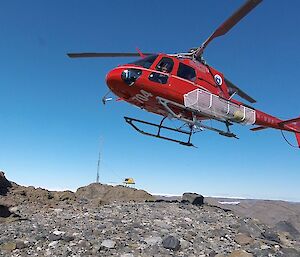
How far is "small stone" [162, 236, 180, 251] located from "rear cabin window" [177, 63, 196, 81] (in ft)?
24.0

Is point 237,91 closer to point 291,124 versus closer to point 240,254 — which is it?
point 291,124

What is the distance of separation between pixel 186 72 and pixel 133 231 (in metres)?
7.58

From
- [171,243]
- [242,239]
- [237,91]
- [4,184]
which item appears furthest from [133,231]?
[4,184]

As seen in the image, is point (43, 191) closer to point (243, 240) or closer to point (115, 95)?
point (115, 95)

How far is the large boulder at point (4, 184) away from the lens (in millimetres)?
19028

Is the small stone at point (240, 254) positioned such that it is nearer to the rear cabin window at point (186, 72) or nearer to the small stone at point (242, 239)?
the small stone at point (242, 239)

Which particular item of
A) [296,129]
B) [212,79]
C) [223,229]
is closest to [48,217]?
[223,229]

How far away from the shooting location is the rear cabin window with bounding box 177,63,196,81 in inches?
614

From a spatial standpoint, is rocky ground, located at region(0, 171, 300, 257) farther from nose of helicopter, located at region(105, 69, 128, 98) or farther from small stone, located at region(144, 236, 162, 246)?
nose of helicopter, located at region(105, 69, 128, 98)

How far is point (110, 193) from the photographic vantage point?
19984 millimetres

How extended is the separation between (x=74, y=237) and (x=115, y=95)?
665cm

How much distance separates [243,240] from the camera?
41.3 ft

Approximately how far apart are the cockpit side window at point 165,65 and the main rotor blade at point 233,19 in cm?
214

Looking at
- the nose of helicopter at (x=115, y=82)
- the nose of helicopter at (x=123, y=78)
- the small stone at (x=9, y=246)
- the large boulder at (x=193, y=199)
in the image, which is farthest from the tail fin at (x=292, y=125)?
the small stone at (x=9, y=246)
